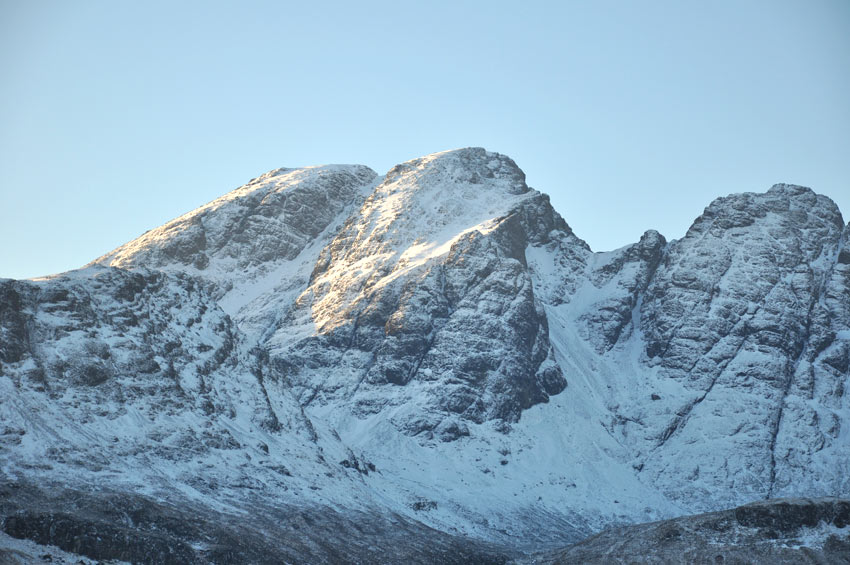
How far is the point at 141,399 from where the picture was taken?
15962cm

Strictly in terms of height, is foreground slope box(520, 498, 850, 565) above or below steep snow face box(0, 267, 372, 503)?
below

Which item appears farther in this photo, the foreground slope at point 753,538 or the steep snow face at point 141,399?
the steep snow face at point 141,399

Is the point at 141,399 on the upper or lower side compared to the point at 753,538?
upper

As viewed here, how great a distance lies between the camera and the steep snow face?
457 feet

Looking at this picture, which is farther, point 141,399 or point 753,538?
point 141,399

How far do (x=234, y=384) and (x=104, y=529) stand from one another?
71.1 m

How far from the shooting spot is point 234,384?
184m

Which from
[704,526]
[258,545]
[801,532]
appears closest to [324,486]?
[258,545]

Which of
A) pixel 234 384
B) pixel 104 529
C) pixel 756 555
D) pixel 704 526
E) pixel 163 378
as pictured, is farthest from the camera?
pixel 234 384

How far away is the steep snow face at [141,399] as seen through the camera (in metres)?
139

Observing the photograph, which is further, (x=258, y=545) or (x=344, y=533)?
(x=344, y=533)

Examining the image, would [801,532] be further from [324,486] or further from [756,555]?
[324,486]

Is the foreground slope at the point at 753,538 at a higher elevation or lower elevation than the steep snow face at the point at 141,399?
lower

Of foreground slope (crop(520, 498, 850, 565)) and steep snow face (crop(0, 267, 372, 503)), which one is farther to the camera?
steep snow face (crop(0, 267, 372, 503))
